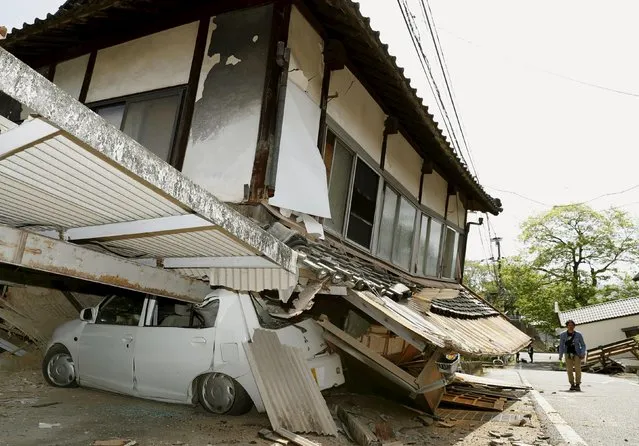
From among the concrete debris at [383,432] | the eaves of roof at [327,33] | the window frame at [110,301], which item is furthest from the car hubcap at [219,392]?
the eaves of roof at [327,33]

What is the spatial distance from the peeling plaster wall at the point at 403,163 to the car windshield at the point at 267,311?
4.00 metres

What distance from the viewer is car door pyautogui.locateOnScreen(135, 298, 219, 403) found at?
5.60 m

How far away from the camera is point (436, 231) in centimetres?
1178

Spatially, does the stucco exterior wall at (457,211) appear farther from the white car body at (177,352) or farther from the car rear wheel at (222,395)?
the car rear wheel at (222,395)

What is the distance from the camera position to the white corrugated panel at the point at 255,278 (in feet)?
13.4

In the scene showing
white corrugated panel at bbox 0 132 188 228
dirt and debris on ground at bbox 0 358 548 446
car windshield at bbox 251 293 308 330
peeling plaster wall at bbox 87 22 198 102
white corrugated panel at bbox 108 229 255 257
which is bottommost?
dirt and debris on ground at bbox 0 358 548 446

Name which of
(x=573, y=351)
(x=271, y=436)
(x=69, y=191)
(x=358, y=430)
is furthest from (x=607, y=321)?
(x=69, y=191)

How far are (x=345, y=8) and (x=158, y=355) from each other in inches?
199

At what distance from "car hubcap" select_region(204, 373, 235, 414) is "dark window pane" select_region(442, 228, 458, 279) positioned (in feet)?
27.9

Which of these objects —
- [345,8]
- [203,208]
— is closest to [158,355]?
[203,208]

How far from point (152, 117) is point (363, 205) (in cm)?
383

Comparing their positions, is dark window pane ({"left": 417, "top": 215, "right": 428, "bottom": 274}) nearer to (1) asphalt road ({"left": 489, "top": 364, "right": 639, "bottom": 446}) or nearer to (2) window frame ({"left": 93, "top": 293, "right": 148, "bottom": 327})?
(1) asphalt road ({"left": 489, "top": 364, "right": 639, "bottom": 446})

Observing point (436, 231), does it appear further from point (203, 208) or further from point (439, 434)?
point (203, 208)

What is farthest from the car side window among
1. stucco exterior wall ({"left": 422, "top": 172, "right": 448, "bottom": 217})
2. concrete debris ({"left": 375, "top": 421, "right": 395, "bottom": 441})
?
stucco exterior wall ({"left": 422, "top": 172, "right": 448, "bottom": 217})
